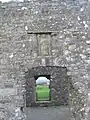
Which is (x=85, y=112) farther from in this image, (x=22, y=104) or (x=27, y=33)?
(x=27, y=33)

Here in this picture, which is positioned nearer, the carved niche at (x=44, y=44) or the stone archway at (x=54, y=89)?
the carved niche at (x=44, y=44)

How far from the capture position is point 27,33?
295 inches

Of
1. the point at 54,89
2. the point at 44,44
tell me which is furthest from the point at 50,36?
the point at 54,89

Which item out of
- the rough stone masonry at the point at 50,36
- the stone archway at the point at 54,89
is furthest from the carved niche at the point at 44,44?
the stone archway at the point at 54,89

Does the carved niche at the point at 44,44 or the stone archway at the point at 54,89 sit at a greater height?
the carved niche at the point at 44,44

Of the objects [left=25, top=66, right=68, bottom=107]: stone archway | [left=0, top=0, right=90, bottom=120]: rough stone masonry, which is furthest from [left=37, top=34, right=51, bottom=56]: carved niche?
[left=25, top=66, right=68, bottom=107]: stone archway

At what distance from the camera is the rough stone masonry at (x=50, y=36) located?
24.5ft

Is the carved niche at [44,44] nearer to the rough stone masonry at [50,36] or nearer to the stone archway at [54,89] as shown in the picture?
the rough stone masonry at [50,36]

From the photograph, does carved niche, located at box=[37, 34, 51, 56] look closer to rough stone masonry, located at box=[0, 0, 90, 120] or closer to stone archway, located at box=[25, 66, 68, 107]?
rough stone masonry, located at box=[0, 0, 90, 120]

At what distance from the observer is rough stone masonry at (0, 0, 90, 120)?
24.5ft

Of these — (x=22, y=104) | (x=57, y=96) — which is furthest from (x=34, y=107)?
(x=22, y=104)

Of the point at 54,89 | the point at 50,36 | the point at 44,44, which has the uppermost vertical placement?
the point at 50,36

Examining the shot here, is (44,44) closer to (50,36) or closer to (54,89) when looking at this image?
(50,36)

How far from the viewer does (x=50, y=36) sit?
752cm
